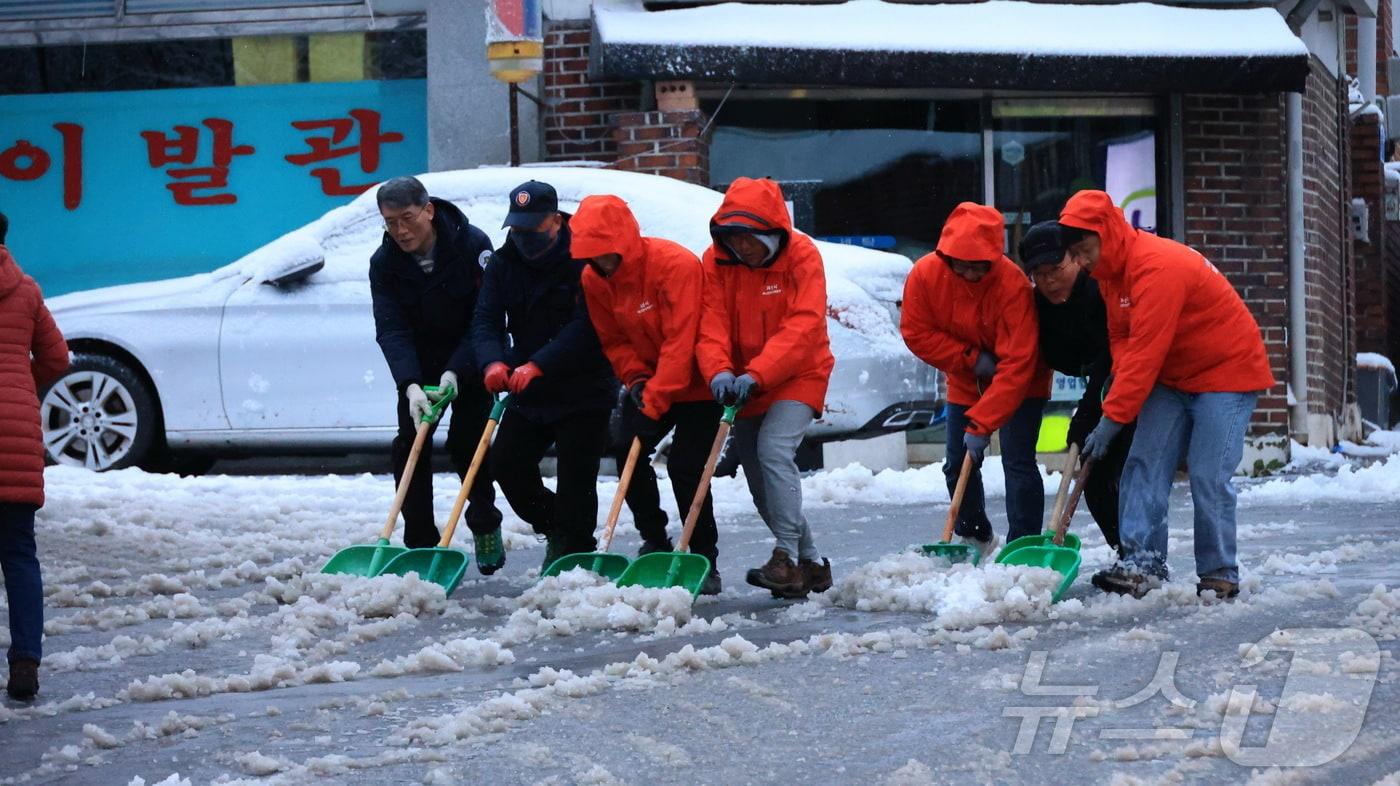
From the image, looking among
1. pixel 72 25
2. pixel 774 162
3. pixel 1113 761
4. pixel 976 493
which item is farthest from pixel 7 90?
pixel 1113 761

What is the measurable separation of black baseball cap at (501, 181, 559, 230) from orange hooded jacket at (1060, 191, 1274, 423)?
2066 millimetres

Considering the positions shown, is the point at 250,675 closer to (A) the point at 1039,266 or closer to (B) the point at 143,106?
(A) the point at 1039,266

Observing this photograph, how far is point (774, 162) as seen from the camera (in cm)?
1543

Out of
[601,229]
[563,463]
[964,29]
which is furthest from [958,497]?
[964,29]

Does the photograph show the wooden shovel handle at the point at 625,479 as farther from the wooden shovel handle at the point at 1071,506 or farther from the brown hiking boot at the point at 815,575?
the wooden shovel handle at the point at 1071,506

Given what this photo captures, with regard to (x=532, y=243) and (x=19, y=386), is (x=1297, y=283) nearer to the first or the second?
(x=532, y=243)

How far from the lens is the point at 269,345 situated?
12789 mm

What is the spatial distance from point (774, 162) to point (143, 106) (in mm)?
5150

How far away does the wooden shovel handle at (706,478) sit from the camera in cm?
764

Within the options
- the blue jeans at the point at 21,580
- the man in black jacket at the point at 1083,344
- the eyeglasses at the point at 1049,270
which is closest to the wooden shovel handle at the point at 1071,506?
the man in black jacket at the point at 1083,344

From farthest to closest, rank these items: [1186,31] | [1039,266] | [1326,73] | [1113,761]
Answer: [1326,73] < [1186,31] < [1039,266] < [1113,761]

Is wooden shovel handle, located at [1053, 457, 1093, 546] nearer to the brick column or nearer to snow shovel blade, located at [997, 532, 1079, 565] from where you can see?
snow shovel blade, located at [997, 532, 1079, 565]

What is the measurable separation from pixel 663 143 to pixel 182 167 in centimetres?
416

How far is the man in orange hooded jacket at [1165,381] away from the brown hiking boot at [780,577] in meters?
1.14
